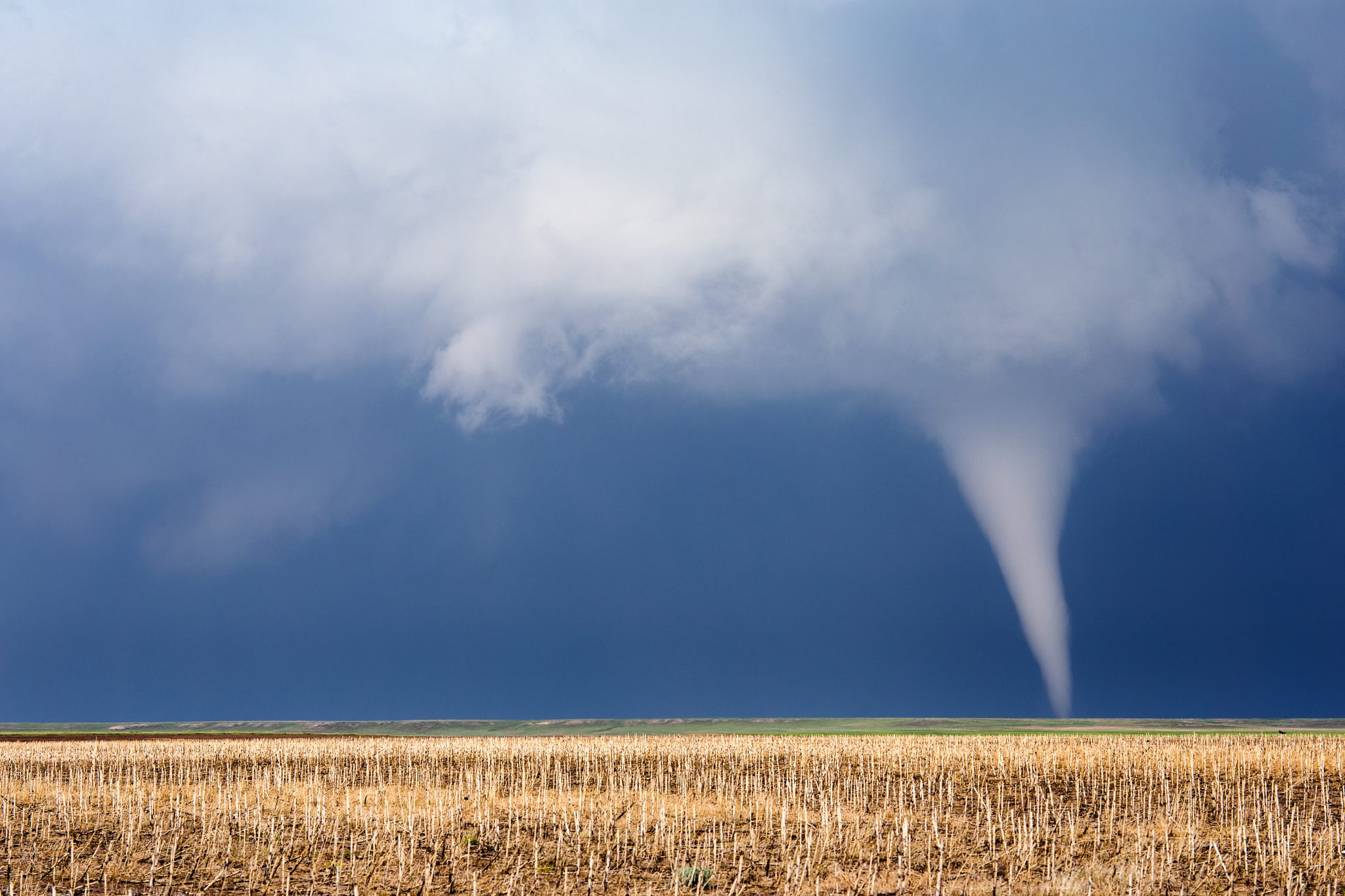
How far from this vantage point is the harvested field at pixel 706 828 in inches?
677

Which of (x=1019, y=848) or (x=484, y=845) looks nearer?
(x=1019, y=848)

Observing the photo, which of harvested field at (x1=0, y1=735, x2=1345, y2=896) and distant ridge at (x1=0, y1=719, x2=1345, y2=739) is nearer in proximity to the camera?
harvested field at (x1=0, y1=735, x2=1345, y2=896)

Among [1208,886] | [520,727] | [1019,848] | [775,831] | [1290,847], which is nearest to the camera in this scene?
[1208,886]

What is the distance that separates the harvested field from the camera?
1719 cm

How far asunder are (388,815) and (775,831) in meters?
8.99

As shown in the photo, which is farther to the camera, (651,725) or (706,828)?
(651,725)

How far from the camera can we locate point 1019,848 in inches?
742

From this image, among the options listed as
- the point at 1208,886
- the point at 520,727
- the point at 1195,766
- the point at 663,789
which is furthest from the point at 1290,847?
the point at 520,727

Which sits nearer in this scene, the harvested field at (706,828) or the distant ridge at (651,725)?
the harvested field at (706,828)

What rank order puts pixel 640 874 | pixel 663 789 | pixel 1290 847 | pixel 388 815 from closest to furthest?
pixel 640 874
pixel 1290 847
pixel 388 815
pixel 663 789

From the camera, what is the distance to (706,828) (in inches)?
890

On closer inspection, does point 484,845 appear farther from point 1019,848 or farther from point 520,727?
point 520,727

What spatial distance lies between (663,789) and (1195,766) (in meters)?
20.1

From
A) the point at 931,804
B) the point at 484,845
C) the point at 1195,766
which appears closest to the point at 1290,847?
the point at 931,804
